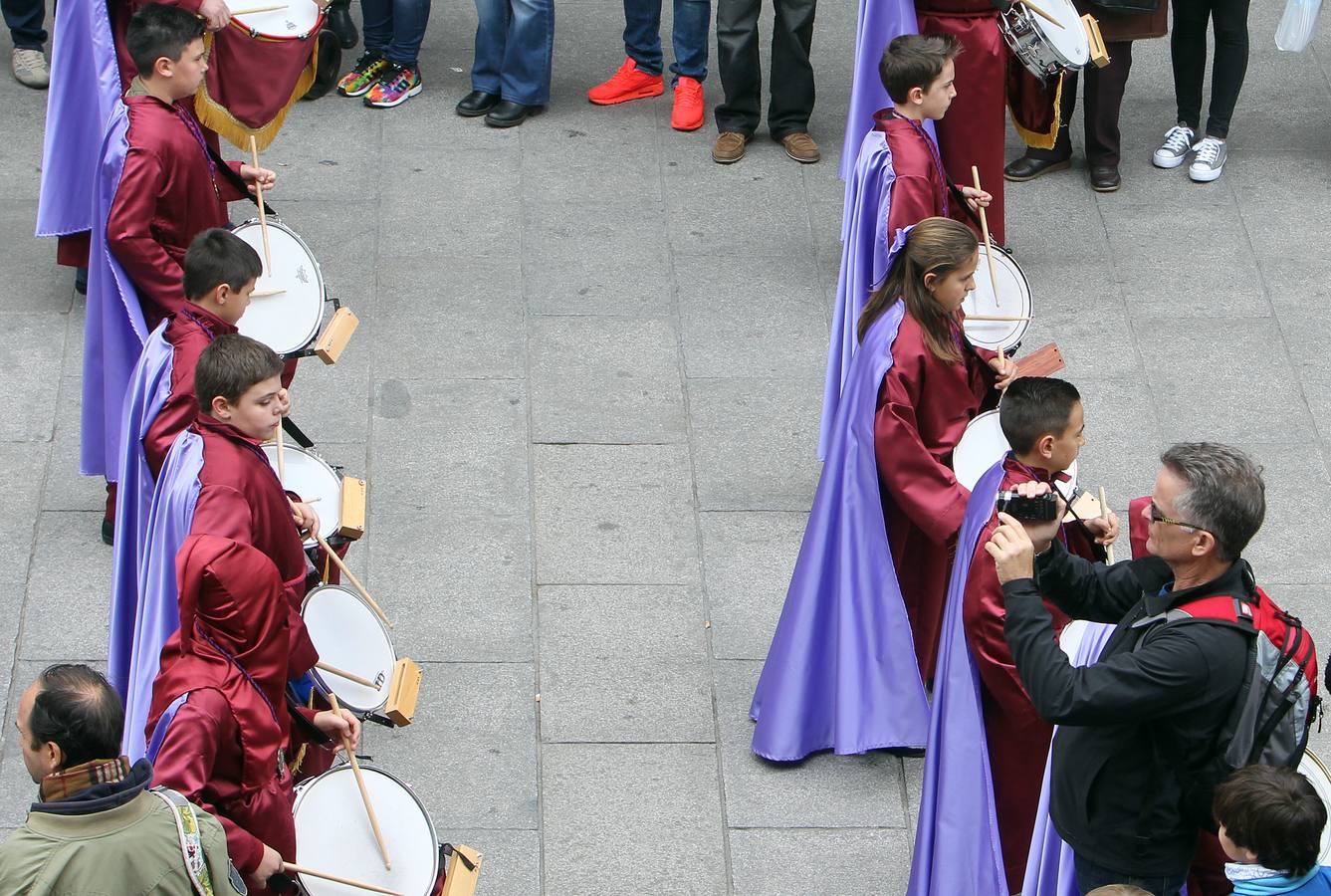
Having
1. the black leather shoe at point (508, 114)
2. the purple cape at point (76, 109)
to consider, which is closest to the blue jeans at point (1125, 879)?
the purple cape at point (76, 109)

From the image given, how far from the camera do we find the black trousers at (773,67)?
8.04 m

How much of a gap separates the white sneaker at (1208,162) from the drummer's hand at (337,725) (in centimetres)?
536

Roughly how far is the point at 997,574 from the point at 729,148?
4.43 metres

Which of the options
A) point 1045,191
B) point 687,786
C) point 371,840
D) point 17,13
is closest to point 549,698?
point 687,786

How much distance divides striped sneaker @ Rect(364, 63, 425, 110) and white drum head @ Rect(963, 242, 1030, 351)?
12.4 ft

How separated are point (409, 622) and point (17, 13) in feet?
14.1

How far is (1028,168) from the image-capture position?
8141mm

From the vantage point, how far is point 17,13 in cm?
838

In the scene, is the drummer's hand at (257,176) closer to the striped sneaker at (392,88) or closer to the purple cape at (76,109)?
the purple cape at (76,109)

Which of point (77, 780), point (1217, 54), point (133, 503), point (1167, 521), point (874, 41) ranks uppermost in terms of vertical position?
point (1167, 521)

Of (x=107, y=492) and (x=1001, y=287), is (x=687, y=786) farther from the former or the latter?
(x=107, y=492)

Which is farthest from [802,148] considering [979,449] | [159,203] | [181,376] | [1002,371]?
[181,376]

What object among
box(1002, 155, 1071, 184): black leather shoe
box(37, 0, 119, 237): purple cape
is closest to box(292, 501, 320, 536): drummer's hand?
box(37, 0, 119, 237): purple cape

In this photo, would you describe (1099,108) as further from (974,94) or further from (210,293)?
(210,293)
